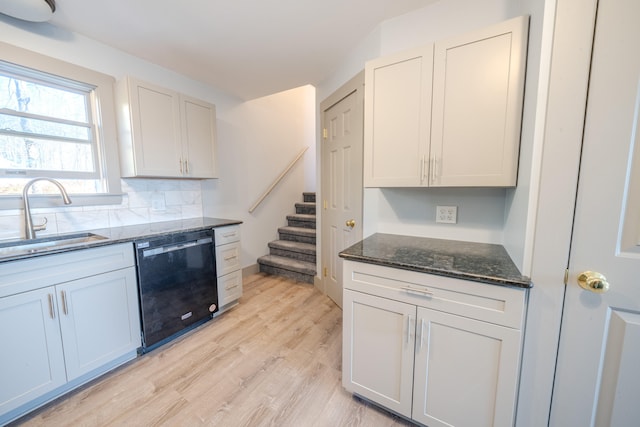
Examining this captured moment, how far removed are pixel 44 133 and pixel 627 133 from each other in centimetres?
332

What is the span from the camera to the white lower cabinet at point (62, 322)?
4.01ft

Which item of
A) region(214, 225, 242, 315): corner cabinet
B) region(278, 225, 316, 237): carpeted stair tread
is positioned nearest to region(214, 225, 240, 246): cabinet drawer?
region(214, 225, 242, 315): corner cabinet

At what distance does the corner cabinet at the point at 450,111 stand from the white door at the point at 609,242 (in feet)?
0.95

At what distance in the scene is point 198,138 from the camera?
2.34m

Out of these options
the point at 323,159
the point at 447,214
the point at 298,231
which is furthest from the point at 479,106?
the point at 298,231

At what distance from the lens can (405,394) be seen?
1.20 meters

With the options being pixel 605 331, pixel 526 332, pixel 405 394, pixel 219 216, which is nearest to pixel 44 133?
pixel 219 216

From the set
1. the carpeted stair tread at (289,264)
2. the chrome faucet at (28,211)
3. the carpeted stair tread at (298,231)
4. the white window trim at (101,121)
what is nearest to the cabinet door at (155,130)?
the white window trim at (101,121)

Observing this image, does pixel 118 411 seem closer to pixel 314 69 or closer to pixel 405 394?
pixel 405 394

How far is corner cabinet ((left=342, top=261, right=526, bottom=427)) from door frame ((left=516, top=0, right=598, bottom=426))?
84 mm

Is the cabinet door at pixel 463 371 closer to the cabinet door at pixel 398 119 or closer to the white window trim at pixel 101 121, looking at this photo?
the cabinet door at pixel 398 119

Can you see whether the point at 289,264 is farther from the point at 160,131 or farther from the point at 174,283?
the point at 160,131

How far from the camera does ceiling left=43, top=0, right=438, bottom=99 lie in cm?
153

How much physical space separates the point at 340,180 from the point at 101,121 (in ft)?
6.96
